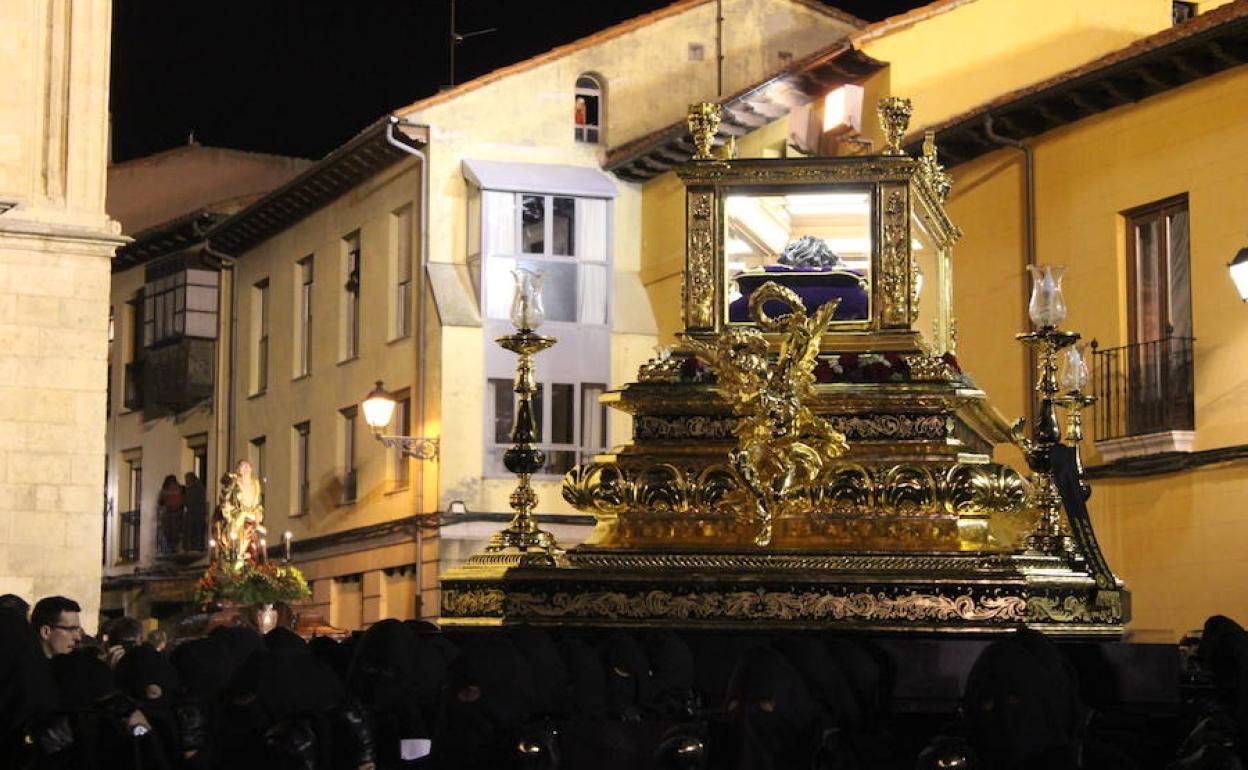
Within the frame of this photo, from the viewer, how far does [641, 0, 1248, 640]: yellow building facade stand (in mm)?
21766

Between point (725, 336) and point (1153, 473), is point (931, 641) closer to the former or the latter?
point (725, 336)

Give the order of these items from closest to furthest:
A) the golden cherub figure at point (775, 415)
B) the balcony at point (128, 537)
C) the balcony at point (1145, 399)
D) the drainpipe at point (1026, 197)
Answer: the golden cherub figure at point (775, 415) < the balcony at point (1145, 399) < the drainpipe at point (1026, 197) < the balcony at point (128, 537)

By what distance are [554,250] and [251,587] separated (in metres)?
12.3

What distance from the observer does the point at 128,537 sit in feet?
138

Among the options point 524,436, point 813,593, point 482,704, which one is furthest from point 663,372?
point 482,704

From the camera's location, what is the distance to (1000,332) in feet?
81.9

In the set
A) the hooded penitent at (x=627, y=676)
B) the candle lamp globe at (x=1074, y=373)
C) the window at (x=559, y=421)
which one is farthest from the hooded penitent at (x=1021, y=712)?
the window at (x=559, y=421)

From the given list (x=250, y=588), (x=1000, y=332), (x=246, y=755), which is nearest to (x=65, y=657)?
(x=246, y=755)

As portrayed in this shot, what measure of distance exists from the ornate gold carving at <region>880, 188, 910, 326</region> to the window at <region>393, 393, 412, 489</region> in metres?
19.9

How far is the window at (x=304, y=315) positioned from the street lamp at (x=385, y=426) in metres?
5.35

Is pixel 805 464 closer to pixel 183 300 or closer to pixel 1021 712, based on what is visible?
pixel 1021 712

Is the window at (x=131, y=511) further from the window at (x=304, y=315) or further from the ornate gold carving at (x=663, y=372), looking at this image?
the ornate gold carving at (x=663, y=372)

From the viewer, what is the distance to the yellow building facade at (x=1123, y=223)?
71.4 ft

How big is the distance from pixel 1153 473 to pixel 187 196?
24644mm
